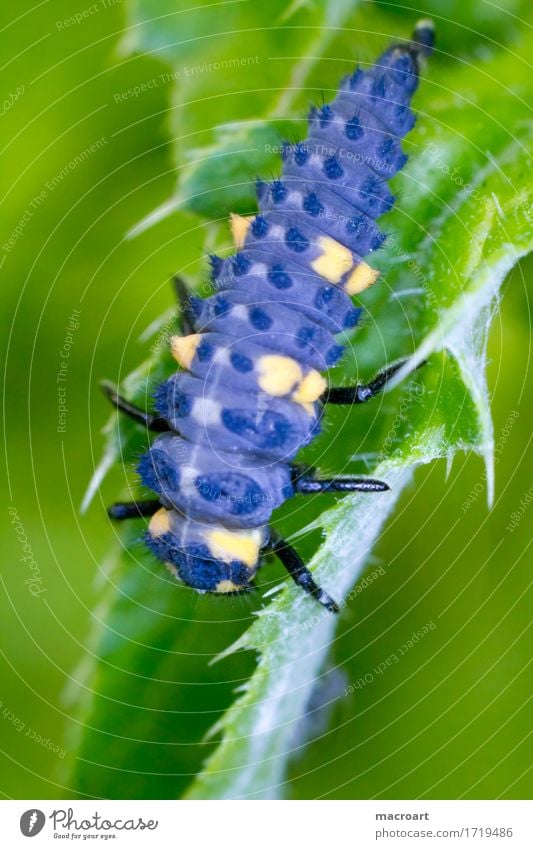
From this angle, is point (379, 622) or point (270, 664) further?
point (379, 622)

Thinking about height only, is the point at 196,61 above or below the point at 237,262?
above

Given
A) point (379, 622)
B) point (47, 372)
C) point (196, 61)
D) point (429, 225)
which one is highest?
point (196, 61)

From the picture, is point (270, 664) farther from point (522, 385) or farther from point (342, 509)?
point (522, 385)

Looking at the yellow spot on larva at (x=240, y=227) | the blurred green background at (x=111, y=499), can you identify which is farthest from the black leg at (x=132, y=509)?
the yellow spot on larva at (x=240, y=227)

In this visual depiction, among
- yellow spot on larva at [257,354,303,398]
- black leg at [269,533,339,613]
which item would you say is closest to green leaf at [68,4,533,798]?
black leg at [269,533,339,613]

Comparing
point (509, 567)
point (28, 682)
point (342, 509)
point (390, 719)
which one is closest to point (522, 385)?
point (509, 567)

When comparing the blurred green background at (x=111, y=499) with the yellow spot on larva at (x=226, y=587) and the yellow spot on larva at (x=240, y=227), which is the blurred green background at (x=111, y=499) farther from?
the yellow spot on larva at (x=226, y=587)

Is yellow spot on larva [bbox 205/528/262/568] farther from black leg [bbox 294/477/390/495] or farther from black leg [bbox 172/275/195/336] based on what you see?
black leg [bbox 172/275/195/336]

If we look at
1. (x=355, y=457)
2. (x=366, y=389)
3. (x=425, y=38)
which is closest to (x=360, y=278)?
(x=366, y=389)
